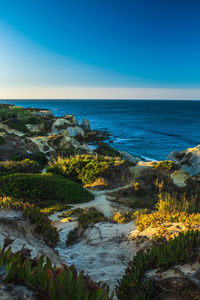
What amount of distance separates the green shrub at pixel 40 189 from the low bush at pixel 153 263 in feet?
21.9

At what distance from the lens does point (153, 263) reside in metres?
3.05

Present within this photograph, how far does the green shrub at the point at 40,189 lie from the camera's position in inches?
354

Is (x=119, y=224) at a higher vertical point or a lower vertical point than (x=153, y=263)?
lower

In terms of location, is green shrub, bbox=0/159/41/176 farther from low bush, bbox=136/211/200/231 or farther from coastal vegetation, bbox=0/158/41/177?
low bush, bbox=136/211/200/231

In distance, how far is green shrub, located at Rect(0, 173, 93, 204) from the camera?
29.5ft

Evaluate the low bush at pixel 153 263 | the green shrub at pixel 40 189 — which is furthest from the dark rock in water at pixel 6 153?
the low bush at pixel 153 263

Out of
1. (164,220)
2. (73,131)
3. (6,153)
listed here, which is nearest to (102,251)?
(164,220)

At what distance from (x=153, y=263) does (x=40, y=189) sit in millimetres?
7397

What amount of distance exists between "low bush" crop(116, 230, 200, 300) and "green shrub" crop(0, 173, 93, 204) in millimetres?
6687

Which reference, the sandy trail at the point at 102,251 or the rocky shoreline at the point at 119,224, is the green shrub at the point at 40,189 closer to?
the rocky shoreline at the point at 119,224

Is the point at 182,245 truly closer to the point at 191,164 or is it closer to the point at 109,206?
the point at 109,206

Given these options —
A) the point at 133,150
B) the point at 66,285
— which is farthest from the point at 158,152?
the point at 66,285

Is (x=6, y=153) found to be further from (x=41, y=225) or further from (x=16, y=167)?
(x=41, y=225)

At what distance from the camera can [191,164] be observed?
1491cm
